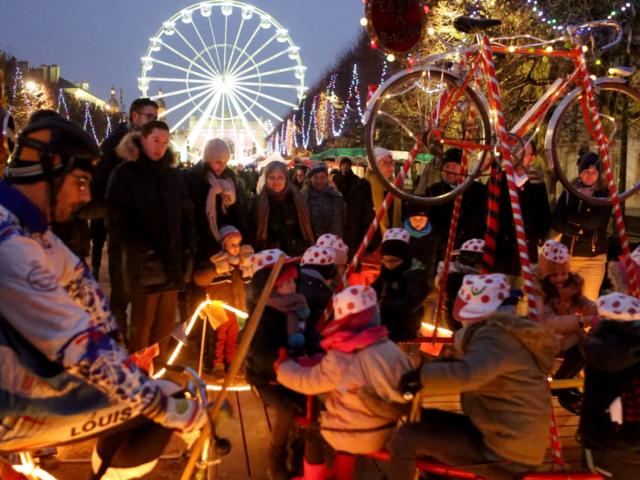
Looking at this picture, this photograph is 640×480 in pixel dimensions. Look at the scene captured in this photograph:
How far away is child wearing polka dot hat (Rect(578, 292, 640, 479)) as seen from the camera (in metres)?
3.12

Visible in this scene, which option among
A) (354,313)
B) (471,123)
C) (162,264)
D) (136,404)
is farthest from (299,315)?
(471,123)

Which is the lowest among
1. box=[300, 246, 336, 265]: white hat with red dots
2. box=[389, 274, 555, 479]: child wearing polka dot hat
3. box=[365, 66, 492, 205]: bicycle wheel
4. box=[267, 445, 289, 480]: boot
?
box=[267, 445, 289, 480]: boot

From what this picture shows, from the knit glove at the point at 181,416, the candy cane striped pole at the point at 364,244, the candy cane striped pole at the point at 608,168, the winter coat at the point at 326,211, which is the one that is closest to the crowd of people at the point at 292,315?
the knit glove at the point at 181,416

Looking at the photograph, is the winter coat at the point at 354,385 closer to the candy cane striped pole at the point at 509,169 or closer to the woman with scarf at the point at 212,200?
the candy cane striped pole at the point at 509,169

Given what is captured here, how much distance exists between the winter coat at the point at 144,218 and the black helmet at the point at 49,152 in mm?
2323

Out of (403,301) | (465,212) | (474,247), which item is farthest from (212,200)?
(465,212)

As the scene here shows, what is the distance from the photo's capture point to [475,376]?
2.88m

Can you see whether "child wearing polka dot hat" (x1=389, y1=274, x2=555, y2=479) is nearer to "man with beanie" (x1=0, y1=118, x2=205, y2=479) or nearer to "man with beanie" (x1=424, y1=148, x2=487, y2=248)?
"man with beanie" (x1=0, y1=118, x2=205, y2=479)

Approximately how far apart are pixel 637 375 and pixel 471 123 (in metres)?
2.68

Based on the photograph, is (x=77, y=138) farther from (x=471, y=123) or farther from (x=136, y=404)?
(x=471, y=123)

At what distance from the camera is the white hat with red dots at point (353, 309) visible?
10.4 ft

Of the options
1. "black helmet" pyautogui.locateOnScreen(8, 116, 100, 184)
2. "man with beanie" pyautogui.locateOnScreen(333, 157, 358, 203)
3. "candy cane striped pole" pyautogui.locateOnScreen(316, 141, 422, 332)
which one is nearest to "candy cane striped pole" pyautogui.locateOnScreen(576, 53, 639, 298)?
"candy cane striped pole" pyautogui.locateOnScreen(316, 141, 422, 332)

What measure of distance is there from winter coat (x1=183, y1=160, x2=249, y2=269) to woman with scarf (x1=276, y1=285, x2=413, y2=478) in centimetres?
250

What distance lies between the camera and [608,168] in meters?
4.61
